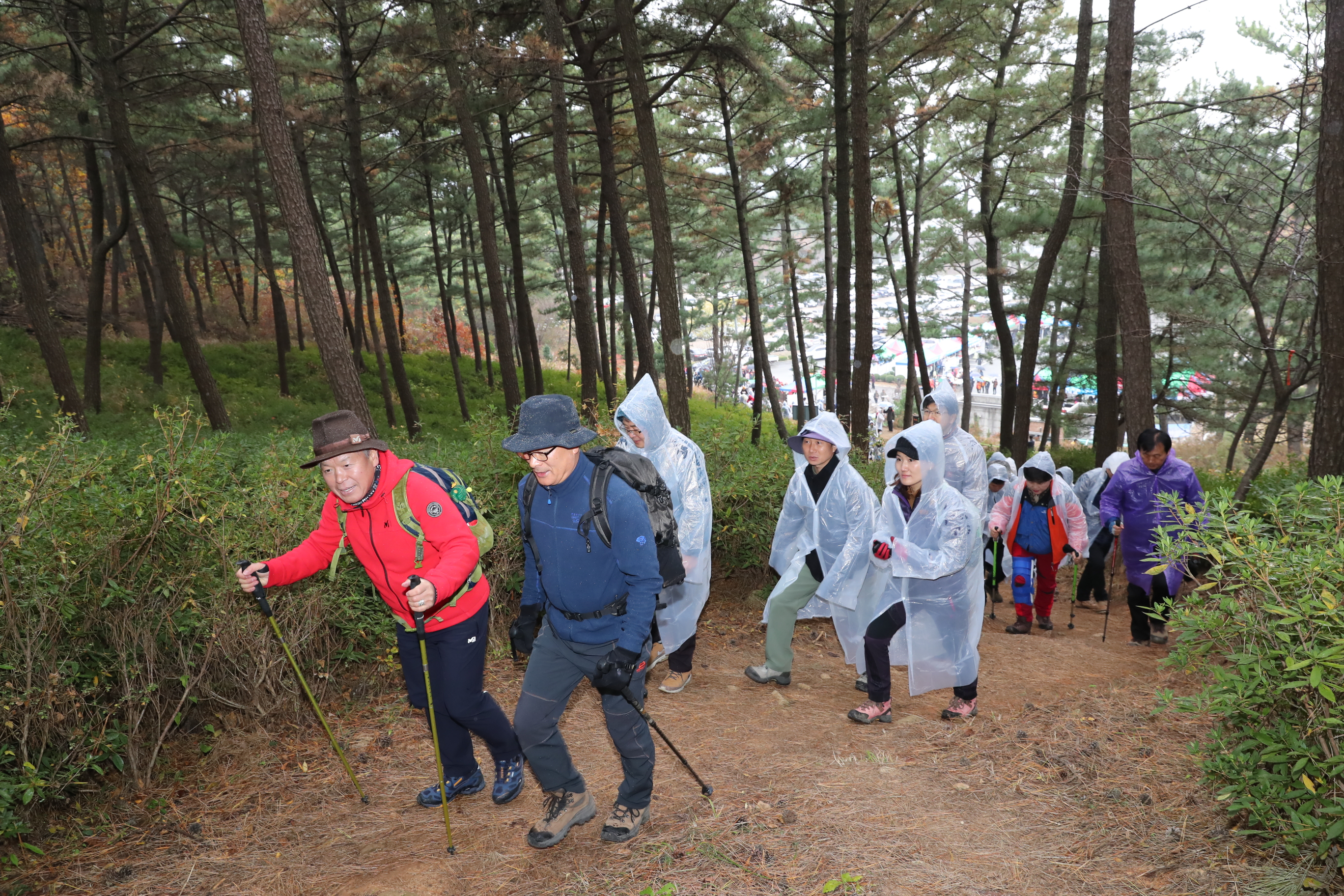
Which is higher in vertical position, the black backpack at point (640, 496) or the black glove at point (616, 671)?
the black backpack at point (640, 496)

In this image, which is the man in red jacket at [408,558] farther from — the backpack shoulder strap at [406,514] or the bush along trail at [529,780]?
the bush along trail at [529,780]

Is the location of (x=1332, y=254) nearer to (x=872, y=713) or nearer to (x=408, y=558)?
(x=872, y=713)

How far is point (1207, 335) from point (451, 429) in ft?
72.0

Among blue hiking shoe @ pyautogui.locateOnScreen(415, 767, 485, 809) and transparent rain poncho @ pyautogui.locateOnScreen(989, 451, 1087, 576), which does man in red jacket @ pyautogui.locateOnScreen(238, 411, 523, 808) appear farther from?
transparent rain poncho @ pyautogui.locateOnScreen(989, 451, 1087, 576)

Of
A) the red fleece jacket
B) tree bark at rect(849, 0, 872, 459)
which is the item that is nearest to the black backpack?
the red fleece jacket

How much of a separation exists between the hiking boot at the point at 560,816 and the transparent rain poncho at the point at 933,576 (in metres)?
2.45

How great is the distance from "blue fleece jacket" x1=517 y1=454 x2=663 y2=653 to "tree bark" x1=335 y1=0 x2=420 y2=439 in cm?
980

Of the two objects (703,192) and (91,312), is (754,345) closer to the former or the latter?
(703,192)

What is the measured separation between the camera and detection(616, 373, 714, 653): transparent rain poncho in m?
5.51

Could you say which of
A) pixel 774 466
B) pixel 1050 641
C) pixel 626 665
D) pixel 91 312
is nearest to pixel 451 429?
pixel 91 312

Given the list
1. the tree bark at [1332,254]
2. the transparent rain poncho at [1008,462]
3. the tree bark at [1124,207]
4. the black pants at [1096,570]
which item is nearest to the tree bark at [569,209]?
the transparent rain poncho at [1008,462]

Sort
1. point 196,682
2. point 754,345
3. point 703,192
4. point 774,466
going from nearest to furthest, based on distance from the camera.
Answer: point 196,682 → point 774,466 → point 754,345 → point 703,192

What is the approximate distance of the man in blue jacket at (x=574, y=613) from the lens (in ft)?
11.1

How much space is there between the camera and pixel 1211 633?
136 inches
